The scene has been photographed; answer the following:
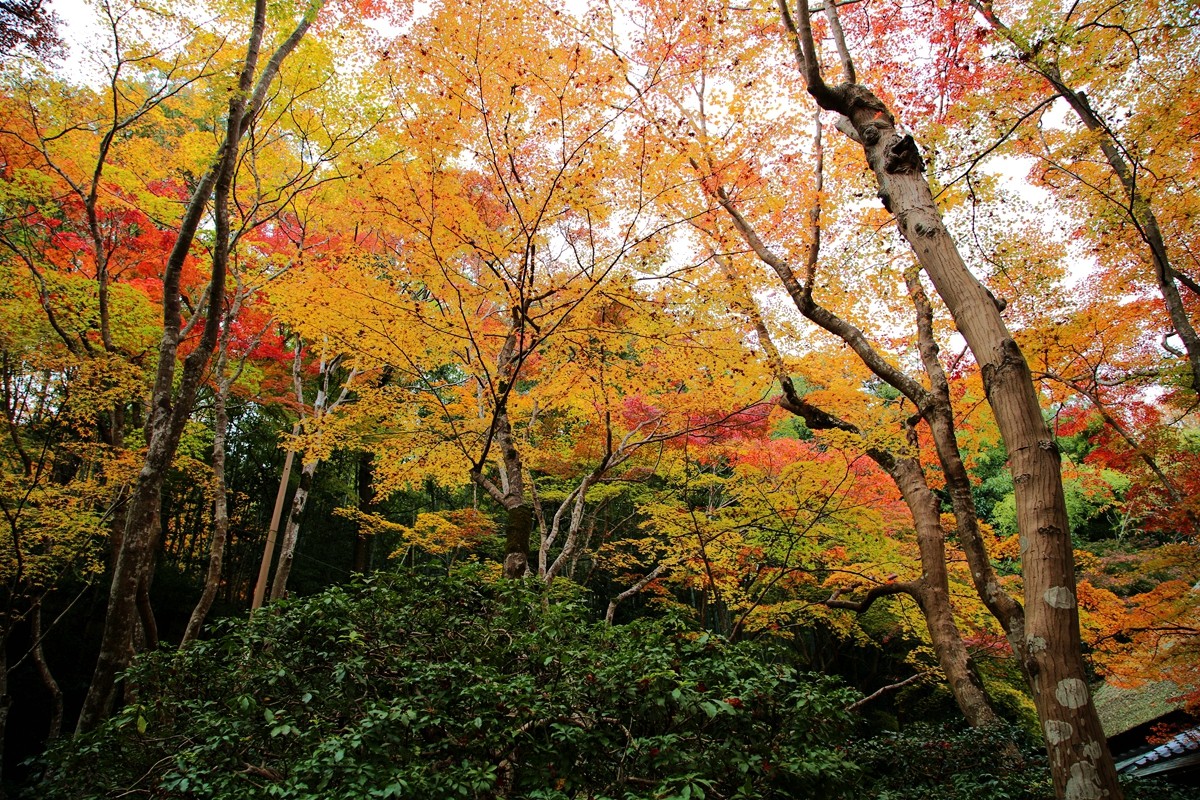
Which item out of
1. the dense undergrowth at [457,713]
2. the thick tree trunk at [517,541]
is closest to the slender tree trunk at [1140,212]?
the dense undergrowth at [457,713]

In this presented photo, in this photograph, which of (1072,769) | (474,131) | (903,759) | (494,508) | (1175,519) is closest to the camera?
(1072,769)

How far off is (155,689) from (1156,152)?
8472 mm

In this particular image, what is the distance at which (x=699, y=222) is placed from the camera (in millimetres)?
6320

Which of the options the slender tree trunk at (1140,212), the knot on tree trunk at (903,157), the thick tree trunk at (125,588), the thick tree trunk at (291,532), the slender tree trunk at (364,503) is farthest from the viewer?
the slender tree trunk at (364,503)

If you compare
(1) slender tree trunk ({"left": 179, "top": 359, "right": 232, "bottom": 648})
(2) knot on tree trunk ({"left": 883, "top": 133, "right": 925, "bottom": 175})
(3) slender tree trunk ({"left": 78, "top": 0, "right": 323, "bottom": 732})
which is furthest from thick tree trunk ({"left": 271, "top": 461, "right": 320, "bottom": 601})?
(2) knot on tree trunk ({"left": 883, "top": 133, "right": 925, "bottom": 175})

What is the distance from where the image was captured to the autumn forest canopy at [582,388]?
2559mm

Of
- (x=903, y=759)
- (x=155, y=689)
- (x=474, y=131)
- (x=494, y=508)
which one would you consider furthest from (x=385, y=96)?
(x=494, y=508)

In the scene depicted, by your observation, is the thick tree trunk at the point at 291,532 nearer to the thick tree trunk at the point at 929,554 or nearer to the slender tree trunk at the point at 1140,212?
the thick tree trunk at the point at 929,554

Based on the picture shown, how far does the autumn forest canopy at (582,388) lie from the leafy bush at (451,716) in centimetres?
2

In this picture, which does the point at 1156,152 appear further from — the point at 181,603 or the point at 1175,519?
the point at 181,603

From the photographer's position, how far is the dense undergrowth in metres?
2.28

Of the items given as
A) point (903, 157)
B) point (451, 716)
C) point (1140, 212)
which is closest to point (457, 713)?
point (451, 716)

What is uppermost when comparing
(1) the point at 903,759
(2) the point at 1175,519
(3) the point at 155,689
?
(2) the point at 1175,519

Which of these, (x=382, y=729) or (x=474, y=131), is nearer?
(x=382, y=729)
